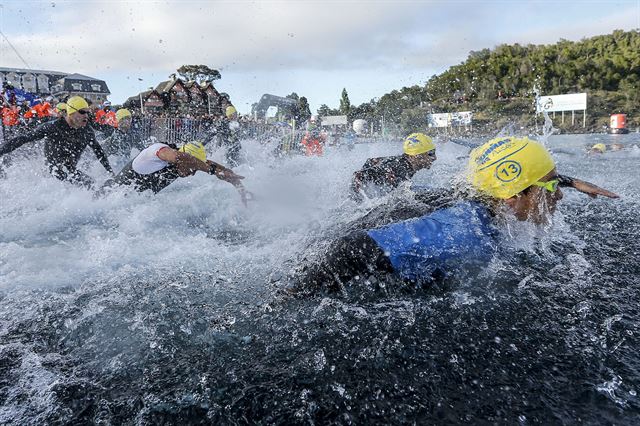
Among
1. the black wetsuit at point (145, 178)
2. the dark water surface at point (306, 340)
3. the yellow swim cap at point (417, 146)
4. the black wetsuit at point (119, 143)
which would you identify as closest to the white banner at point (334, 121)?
the black wetsuit at point (119, 143)

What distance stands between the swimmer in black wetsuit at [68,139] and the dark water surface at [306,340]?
10.7 feet

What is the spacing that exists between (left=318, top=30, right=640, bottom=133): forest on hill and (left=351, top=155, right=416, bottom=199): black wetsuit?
107ft

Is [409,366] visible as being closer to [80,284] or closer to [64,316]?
[64,316]

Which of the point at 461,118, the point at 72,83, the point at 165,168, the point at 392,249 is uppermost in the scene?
the point at 72,83

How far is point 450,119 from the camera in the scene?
143 feet

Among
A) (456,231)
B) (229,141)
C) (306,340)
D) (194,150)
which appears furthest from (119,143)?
(456,231)

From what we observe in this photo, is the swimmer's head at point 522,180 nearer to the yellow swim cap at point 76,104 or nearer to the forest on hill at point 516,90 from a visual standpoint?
the yellow swim cap at point 76,104

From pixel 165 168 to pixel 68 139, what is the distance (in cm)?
257

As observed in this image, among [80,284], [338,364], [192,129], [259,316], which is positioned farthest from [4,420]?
[192,129]

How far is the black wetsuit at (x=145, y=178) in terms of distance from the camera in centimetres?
560

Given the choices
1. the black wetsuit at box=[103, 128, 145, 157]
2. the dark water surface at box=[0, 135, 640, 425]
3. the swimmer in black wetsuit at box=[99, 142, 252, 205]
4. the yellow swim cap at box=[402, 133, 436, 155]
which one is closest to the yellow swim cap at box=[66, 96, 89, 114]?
the swimmer in black wetsuit at box=[99, 142, 252, 205]

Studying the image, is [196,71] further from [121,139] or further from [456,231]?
[456,231]

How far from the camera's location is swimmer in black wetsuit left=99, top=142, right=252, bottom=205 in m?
5.16

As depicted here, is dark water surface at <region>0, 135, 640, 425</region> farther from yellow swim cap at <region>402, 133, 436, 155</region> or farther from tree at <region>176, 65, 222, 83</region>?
tree at <region>176, 65, 222, 83</region>
